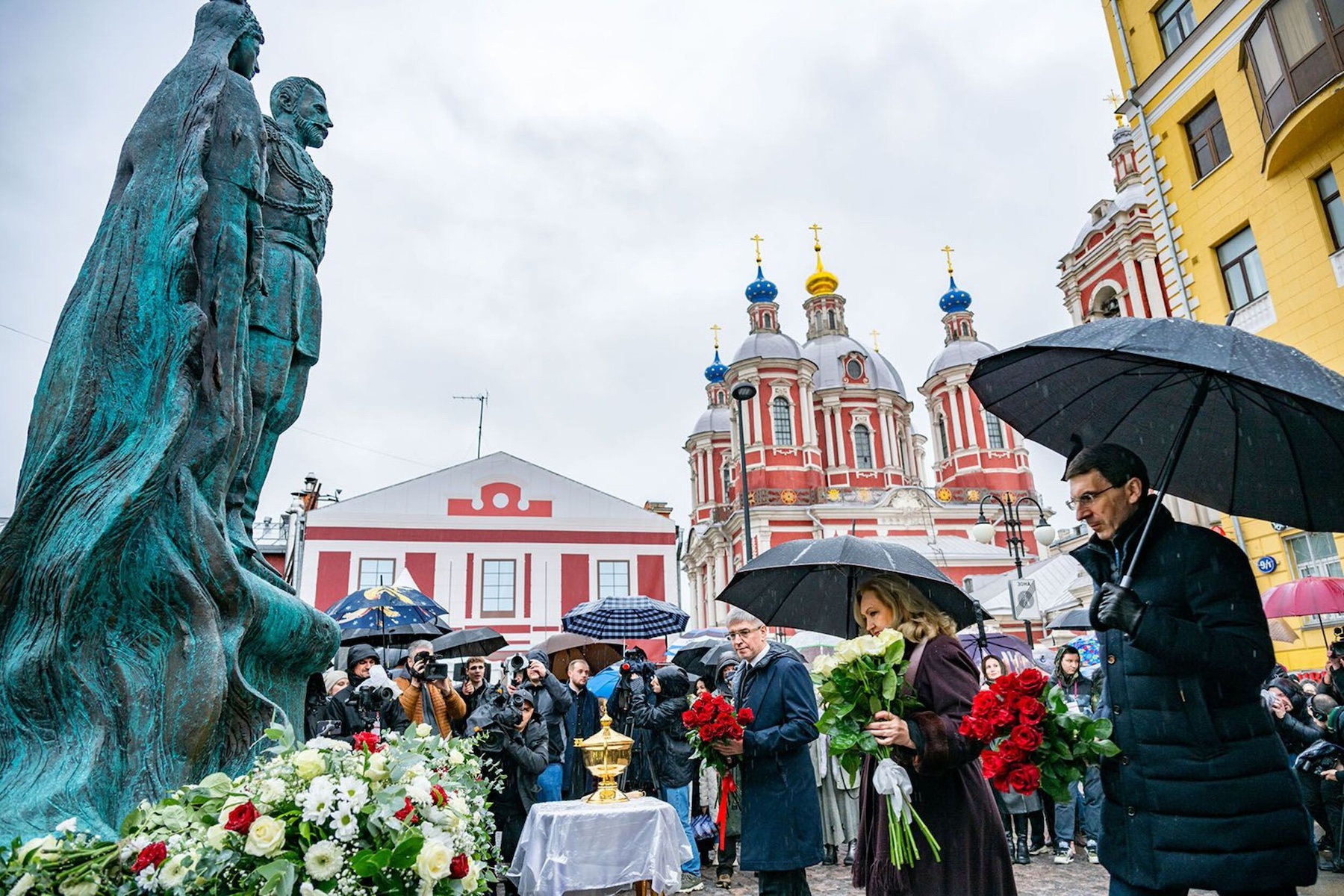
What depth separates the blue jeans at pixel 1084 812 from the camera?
727 cm

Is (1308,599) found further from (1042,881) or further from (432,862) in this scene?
(432,862)

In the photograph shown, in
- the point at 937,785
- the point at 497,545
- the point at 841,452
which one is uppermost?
the point at 841,452

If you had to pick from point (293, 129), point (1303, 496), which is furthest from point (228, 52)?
point (1303, 496)

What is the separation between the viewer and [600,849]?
5562 mm

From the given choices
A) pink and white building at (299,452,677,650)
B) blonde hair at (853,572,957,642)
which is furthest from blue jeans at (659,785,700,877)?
pink and white building at (299,452,677,650)

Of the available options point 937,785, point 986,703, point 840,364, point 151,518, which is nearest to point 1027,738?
point 986,703

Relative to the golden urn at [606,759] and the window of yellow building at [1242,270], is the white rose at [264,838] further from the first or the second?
the window of yellow building at [1242,270]

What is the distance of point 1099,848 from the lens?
2.69 meters

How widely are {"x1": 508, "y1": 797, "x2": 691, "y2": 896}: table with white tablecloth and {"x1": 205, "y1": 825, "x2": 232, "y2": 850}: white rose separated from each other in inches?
148

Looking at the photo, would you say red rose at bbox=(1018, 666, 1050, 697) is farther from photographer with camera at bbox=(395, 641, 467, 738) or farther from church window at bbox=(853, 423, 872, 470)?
church window at bbox=(853, 423, 872, 470)

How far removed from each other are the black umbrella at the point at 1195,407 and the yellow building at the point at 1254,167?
463 inches

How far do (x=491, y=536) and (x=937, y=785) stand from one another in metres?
26.9

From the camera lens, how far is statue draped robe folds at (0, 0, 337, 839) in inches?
107

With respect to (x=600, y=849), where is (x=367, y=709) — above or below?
above
